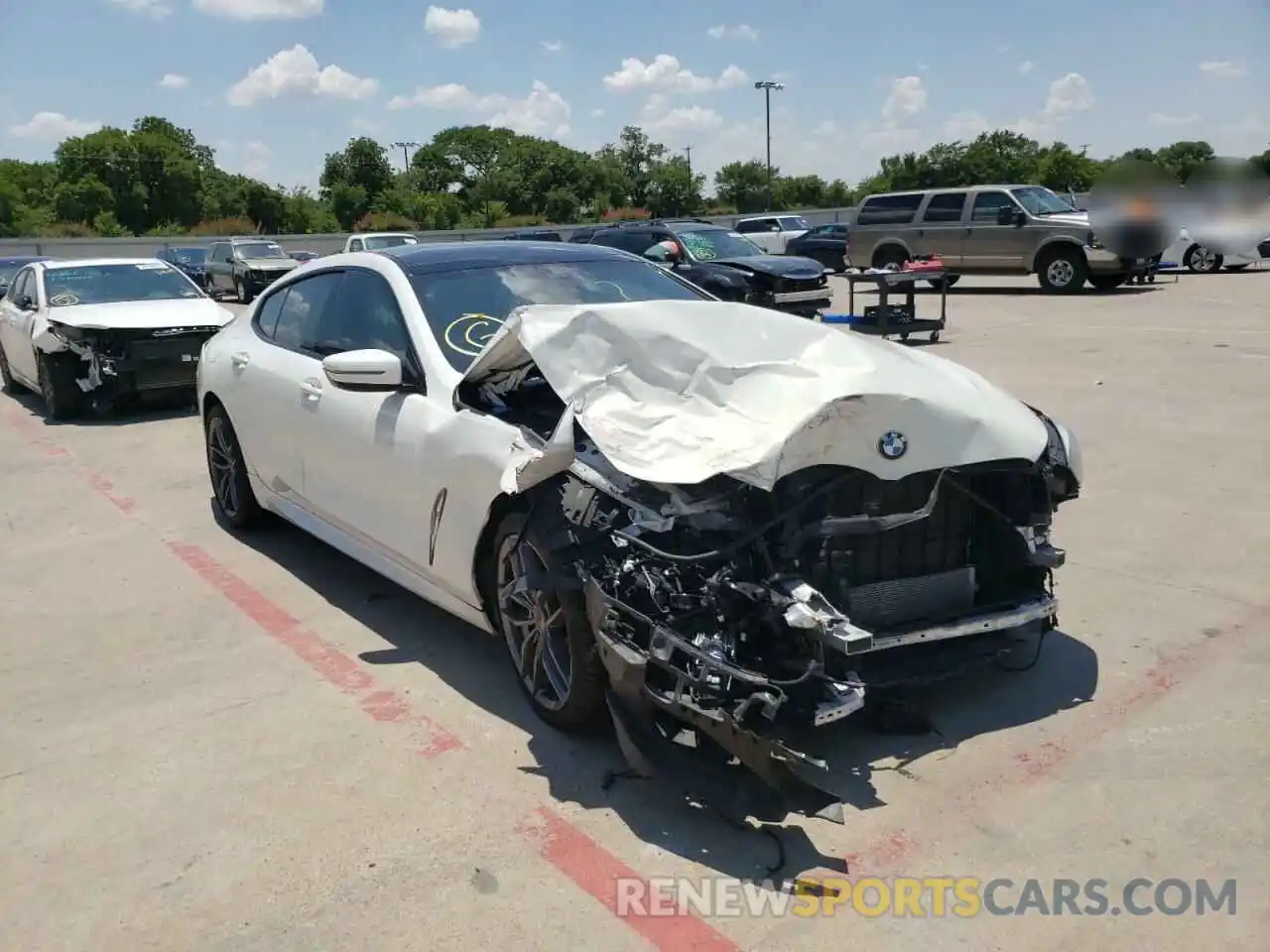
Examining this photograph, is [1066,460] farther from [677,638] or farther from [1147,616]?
[677,638]

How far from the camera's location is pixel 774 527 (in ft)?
10.9

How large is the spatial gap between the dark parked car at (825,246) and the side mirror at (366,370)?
86.4ft

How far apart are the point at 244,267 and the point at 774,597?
26289mm

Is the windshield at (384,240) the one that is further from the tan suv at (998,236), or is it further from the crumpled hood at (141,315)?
the crumpled hood at (141,315)

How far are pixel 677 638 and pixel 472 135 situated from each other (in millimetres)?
112166

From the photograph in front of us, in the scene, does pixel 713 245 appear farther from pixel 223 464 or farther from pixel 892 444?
pixel 892 444

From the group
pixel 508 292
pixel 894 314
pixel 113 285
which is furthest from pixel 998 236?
pixel 508 292

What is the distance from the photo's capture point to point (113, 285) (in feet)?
38.0

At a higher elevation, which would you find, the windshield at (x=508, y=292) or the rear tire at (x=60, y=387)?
the windshield at (x=508, y=292)

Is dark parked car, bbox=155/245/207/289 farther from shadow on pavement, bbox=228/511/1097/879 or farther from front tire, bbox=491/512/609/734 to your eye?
front tire, bbox=491/512/609/734

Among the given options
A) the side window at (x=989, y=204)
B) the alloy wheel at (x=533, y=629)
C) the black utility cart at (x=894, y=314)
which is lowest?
the alloy wheel at (x=533, y=629)

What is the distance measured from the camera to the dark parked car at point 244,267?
87.5ft

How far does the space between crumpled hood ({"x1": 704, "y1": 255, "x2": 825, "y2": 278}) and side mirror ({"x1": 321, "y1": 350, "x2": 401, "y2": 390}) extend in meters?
12.3

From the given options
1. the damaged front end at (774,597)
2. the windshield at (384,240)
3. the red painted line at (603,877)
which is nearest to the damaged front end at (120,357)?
the damaged front end at (774,597)
